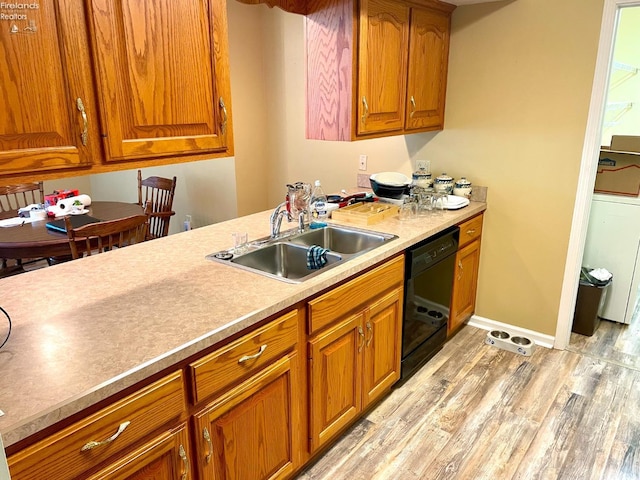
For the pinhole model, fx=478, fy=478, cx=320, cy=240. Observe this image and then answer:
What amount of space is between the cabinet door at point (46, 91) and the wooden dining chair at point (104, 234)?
155 cm

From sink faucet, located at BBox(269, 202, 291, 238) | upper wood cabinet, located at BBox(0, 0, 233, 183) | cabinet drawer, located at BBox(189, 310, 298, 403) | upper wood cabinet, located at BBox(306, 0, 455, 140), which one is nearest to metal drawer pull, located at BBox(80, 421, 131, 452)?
cabinet drawer, located at BBox(189, 310, 298, 403)

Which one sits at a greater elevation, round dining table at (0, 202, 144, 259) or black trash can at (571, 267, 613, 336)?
round dining table at (0, 202, 144, 259)

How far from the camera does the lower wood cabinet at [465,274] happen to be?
2.96m

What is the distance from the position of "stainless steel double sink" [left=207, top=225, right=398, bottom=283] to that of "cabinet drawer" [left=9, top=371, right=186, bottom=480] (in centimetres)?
67

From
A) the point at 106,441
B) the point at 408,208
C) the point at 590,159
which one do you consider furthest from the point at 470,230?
the point at 106,441

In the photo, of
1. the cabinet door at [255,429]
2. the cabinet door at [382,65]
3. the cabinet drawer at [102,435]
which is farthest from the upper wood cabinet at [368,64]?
the cabinet drawer at [102,435]

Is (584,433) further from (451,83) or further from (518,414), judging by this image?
(451,83)

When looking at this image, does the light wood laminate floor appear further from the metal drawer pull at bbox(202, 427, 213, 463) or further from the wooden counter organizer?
the wooden counter organizer

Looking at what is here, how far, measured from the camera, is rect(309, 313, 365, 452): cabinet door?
189cm

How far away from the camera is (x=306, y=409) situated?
74.7 inches

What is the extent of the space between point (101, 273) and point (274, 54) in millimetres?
2720

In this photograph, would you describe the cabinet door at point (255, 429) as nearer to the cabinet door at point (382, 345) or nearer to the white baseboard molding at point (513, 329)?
the cabinet door at point (382, 345)

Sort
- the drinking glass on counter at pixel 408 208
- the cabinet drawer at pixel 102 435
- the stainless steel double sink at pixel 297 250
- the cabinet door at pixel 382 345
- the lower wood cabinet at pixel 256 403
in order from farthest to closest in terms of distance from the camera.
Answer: the drinking glass on counter at pixel 408 208
the cabinet door at pixel 382 345
the stainless steel double sink at pixel 297 250
the lower wood cabinet at pixel 256 403
the cabinet drawer at pixel 102 435

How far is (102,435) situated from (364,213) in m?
1.75
